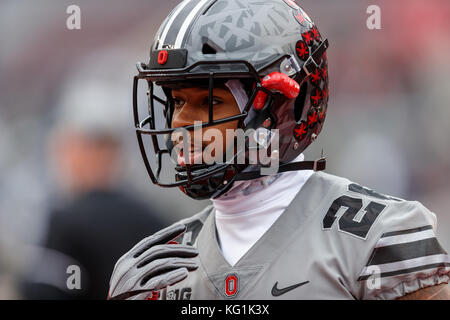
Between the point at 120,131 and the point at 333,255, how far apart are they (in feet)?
5.87

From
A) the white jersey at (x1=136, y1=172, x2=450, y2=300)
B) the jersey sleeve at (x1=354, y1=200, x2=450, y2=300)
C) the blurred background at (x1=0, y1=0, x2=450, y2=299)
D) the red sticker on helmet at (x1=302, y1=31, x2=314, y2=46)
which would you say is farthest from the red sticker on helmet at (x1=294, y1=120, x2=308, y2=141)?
the blurred background at (x1=0, y1=0, x2=450, y2=299)

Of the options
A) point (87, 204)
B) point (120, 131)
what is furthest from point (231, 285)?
point (120, 131)

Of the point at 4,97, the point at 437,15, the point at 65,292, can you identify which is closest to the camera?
the point at 65,292

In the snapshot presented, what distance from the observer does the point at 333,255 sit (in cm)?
156

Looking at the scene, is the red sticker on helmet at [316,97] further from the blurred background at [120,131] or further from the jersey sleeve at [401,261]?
the blurred background at [120,131]

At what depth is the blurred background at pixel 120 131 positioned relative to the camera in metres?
2.95

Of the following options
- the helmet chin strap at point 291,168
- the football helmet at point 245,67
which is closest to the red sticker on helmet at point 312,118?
the football helmet at point 245,67

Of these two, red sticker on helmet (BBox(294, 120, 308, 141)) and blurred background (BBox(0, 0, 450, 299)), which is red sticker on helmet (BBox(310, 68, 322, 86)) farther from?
blurred background (BBox(0, 0, 450, 299))

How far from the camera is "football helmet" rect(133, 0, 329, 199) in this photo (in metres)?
1.65
